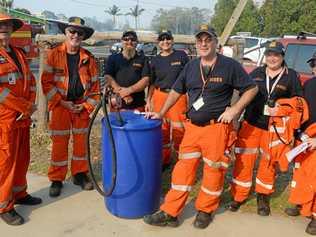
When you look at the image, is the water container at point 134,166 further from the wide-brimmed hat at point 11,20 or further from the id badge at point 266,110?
the wide-brimmed hat at point 11,20

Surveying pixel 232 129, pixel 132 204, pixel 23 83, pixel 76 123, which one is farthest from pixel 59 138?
pixel 232 129

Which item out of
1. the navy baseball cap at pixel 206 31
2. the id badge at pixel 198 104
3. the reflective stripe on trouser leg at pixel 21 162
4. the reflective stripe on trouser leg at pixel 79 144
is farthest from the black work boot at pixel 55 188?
the navy baseball cap at pixel 206 31

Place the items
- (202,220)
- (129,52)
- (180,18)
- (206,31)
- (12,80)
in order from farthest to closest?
(180,18), (129,52), (202,220), (12,80), (206,31)

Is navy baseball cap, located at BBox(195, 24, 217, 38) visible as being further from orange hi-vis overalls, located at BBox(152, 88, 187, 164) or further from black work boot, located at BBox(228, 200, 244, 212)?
black work boot, located at BBox(228, 200, 244, 212)

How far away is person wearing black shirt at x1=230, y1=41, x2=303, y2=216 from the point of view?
423 centimetres

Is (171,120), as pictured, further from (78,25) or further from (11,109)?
(11,109)

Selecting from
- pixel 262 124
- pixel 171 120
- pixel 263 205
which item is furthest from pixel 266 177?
pixel 171 120

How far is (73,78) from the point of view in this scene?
470 cm

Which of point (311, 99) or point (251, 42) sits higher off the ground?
point (311, 99)

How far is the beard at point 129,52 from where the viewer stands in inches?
207

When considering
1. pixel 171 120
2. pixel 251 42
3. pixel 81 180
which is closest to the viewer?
pixel 81 180

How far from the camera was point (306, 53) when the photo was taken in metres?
7.71

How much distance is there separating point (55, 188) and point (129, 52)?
1.86m

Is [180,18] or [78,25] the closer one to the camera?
[78,25]
